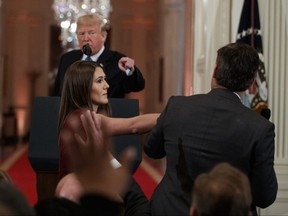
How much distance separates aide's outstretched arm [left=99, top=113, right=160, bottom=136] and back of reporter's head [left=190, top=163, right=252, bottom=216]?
0.99 metres

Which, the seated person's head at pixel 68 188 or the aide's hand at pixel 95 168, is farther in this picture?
the seated person's head at pixel 68 188

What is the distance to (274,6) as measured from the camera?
646 centimetres

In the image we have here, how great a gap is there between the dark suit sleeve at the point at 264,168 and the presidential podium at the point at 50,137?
1379 mm

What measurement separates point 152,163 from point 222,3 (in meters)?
7.60

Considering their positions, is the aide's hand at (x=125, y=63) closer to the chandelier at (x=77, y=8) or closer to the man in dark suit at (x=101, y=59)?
the man in dark suit at (x=101, y=59)

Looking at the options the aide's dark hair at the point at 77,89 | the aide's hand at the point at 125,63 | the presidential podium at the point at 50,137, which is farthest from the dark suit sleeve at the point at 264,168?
the aide's hand at the point at 125,63

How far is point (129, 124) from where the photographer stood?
3.15m

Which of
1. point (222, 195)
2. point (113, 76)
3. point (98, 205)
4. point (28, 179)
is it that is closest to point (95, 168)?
point (98, 205)

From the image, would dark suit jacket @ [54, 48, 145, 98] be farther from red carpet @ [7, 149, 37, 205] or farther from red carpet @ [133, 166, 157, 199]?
red carpet @ [133, 166, 157, 199]

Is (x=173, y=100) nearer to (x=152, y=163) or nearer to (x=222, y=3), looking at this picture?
(x=222, y=3)

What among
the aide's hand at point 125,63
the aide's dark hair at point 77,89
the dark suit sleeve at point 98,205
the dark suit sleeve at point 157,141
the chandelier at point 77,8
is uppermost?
the chandelier at point 77,8

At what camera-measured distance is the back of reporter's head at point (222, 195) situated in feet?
6.77

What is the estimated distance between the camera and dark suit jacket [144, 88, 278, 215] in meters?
2.96

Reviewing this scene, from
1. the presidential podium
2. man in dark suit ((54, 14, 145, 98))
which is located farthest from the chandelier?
the presidential podium
